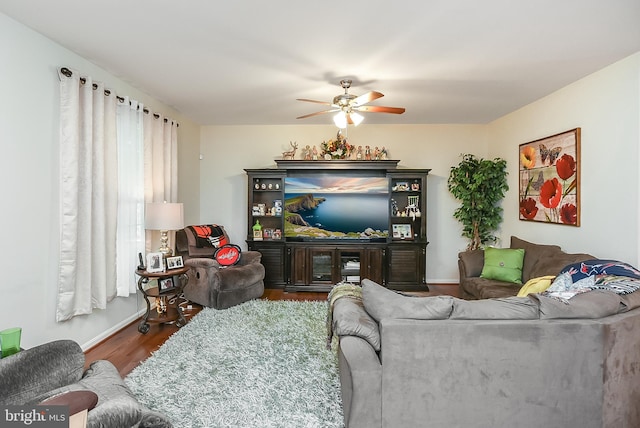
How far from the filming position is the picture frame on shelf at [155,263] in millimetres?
3924

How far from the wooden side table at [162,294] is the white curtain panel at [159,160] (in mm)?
543

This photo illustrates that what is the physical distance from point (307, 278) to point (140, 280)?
2.47 m

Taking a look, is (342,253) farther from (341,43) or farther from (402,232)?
(341,43)

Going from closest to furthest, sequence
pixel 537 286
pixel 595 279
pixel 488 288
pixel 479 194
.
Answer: pixel 595 279 → pixel 537 286 → pixel 488 288 → pixel 479 194

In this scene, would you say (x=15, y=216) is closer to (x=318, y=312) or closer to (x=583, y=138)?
(x=318, y=312)

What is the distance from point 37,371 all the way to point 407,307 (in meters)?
2.00

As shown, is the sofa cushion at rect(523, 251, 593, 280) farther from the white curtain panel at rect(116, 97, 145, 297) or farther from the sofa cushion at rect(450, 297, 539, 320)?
the white curtain panel at rect(116, 97, 145, 297)

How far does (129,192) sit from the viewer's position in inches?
160

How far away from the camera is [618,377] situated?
6.46 ft

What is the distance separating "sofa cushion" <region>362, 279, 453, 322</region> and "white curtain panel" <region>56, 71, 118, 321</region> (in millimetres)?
2635

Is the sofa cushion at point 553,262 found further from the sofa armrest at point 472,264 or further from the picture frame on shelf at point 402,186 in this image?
the picture frame on shelf at point 402,186

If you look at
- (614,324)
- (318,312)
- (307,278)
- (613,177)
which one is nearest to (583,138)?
(613,177)

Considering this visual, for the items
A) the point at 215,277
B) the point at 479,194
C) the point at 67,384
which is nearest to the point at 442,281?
the point at 479,194

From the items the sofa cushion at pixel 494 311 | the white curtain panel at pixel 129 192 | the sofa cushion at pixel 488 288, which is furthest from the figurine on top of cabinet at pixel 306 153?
the sofa cushion at pixel 494 311
